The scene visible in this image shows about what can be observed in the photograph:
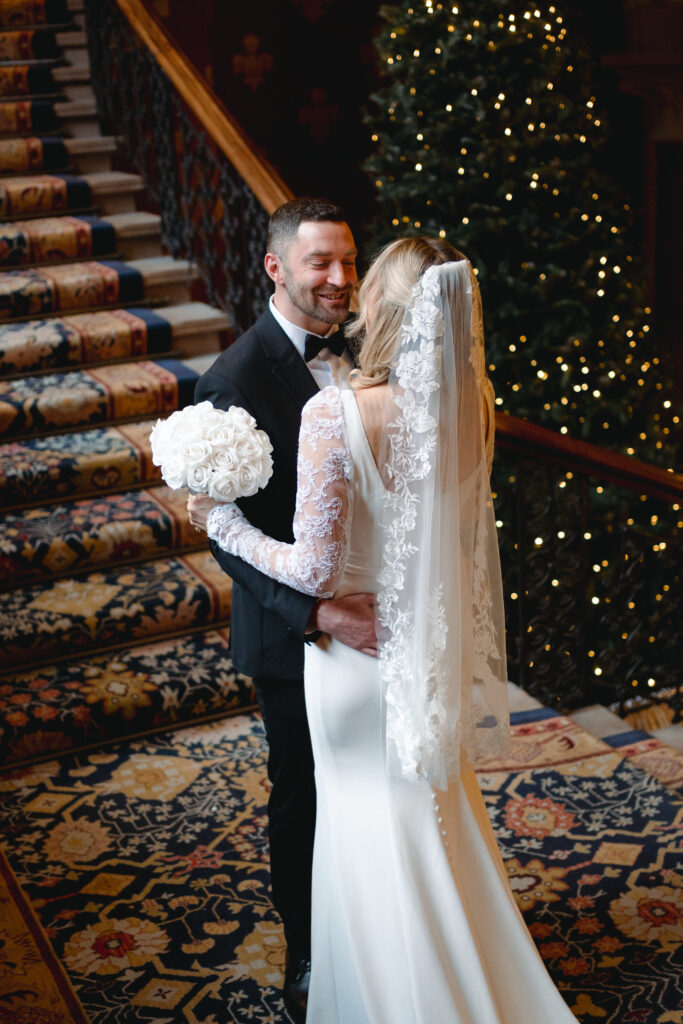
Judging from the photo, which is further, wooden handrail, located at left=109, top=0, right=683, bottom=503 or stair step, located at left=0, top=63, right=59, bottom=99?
stair step, located at left=0, top=63, right=59, bottom=99

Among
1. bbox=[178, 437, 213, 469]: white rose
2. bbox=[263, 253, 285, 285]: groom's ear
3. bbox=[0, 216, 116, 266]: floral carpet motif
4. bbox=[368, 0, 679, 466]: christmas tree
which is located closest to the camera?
bbox=[178, 437, 213, 469]: white rose

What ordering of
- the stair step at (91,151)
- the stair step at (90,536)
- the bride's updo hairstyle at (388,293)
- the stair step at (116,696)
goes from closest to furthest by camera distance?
the bride's updo hairstyle at (388,293)
the stair step at (116,696)
the stair step at (90,536)
the stair step at (91,151)

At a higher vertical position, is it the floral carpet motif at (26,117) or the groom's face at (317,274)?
the floral carpet motif at (26,117)

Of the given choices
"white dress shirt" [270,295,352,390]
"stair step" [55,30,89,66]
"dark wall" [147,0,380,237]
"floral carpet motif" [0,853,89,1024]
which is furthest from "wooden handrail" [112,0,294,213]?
"floral carpet motif" [0,853,89,1024]

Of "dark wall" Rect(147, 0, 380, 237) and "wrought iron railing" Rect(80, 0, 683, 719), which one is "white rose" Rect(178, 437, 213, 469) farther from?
"dark wall" Rect(147, 0, 380, 237)

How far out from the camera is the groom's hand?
215cm

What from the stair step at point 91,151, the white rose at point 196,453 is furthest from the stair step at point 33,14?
the white rose at point 196,453

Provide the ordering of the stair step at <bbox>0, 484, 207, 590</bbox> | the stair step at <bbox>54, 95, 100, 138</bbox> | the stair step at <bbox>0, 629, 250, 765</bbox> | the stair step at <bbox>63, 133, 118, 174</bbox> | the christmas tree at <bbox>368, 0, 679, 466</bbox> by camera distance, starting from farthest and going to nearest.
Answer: the stair step at <bbox>54, 95, 100, 138</bbox> < the stair step at <bbox>63, 133, 118, 174</bbox> < the christmas tree at <bbox>368, 0, 679, 466</bbox> < the stair step at <bbox>0, 484, 207, 590</bbox> < the stair step at <bbox>0, 629, 250, 765</bbox>

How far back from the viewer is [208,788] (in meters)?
3.51

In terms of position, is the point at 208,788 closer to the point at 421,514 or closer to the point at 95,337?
the point at 421,514

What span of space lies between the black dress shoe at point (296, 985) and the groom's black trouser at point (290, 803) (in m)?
0.03

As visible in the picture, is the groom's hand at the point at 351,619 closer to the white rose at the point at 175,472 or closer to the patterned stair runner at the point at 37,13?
the white rose at the point at 175,472

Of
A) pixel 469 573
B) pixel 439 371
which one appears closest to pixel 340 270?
pixel 439 371

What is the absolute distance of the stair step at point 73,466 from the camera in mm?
4449
